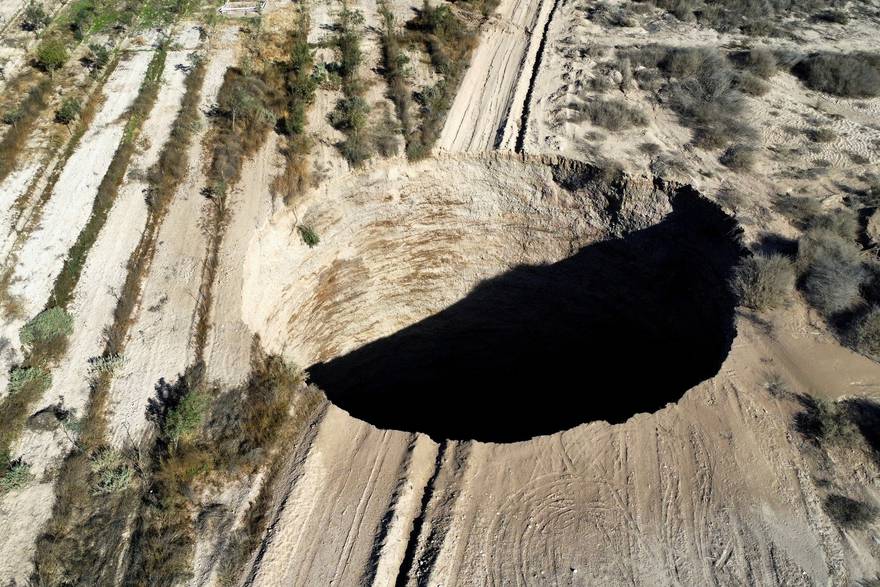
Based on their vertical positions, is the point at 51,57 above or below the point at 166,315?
above

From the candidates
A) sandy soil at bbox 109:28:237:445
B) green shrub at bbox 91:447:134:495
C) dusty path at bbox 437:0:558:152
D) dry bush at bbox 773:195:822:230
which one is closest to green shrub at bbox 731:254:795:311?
dry bush at bbox 773:195:822:230

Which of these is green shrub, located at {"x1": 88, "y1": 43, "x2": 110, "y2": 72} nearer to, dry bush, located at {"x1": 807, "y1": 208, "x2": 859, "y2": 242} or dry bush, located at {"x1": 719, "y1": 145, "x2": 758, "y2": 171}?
dry bush, located at {"x1": 719, "y1": 145, "x2": 758, "y2": 171}

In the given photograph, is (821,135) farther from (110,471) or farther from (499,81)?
(110,471)

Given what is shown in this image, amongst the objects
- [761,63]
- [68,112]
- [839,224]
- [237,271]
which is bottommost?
[237,271]

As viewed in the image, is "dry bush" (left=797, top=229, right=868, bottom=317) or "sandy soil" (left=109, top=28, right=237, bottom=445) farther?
"dry bush" (left=797, top=229, right=868, bottom=317)

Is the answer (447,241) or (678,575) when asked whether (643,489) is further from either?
(447,241)

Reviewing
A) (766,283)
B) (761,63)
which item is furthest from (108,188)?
(761,63)

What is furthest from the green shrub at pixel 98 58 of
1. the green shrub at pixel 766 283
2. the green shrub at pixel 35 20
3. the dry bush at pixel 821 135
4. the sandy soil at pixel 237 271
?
the dry bush at pixel 821 135
